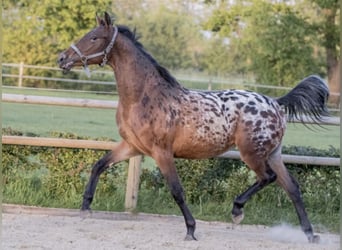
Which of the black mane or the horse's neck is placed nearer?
the horse's neck

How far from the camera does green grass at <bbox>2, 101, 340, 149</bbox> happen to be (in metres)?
10.5

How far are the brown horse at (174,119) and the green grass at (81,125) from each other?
368cm

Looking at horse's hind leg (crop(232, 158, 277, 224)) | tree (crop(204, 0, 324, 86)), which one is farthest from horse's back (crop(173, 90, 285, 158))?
tree (crop(204, 0, 324, 86))

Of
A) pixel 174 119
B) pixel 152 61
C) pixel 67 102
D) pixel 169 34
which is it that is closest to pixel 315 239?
pixel 174 119

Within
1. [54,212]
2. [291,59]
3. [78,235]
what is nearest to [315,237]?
[78,235]

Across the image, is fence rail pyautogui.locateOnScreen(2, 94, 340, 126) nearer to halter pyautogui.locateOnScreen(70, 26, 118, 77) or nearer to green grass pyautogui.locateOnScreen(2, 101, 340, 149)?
halter pyautogui.locateOnScreen(70, 26, 118, 77)

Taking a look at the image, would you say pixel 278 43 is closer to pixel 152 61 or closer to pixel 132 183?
pixel 132 183

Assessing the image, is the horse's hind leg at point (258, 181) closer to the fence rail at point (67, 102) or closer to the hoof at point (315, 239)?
the hoof at point (315, 239)

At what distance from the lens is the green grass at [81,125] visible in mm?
10462

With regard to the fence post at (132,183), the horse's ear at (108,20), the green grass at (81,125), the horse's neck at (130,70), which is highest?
the horse's ear at (108,20)

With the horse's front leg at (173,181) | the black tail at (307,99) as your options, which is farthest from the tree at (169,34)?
the horse's front leg at (173,181)

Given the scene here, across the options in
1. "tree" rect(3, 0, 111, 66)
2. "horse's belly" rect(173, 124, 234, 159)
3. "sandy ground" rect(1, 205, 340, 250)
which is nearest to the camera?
"sandy ground" rect(1, 205, 340, 250)

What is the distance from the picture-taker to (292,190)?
5.65 metres

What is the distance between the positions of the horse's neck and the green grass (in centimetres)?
386
